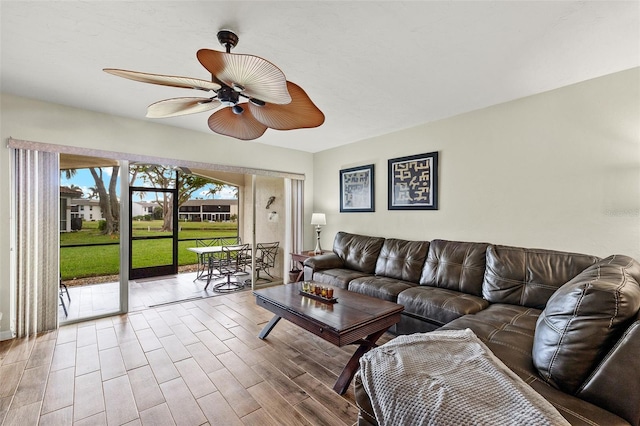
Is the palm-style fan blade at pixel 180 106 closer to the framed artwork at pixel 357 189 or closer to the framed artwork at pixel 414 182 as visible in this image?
the framed artwork at pixel 414 182

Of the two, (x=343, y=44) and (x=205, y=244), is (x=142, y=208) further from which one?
(x=343, y=44)

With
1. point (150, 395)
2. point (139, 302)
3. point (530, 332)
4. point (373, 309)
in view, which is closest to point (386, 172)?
point (373, 309)

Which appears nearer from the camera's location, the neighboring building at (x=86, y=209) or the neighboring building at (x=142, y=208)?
the neighboring building at (x=86, y=209)

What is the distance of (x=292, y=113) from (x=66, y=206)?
125 inches

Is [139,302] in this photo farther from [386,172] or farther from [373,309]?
[386,172]

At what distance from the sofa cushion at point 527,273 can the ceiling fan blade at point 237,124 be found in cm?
252

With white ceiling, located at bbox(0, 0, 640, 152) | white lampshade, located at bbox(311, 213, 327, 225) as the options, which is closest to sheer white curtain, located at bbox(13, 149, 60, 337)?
white ceiling, located at bbox(0, 0, 640, 152)

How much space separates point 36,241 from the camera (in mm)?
3025

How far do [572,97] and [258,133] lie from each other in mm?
2867

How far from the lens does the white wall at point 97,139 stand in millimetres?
2895

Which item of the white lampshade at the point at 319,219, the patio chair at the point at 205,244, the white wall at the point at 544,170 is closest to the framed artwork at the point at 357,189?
the white lampshade at the point at 319,219

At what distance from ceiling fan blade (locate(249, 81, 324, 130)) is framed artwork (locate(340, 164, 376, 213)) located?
246 cm

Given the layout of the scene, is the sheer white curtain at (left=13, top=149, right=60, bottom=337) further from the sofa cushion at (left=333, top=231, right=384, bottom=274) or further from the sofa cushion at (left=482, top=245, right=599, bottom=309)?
the sofa cushion at (left=482, top=245, right=599, bottom=309)

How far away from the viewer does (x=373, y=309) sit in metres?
2.44
